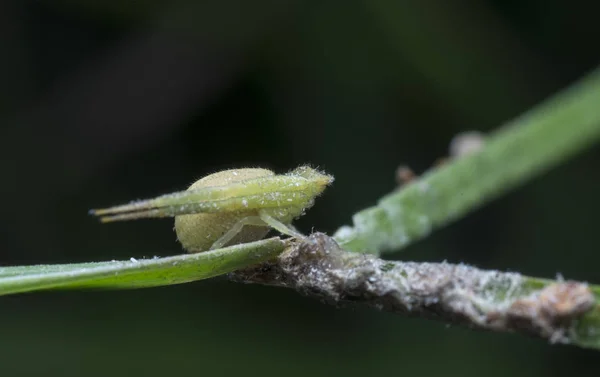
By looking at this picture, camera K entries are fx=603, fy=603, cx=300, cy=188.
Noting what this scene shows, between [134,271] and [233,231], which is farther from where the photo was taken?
[233,231]

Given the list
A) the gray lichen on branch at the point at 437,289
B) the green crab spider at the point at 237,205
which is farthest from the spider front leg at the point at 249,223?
the gray lichen on branch at the point at 437,289

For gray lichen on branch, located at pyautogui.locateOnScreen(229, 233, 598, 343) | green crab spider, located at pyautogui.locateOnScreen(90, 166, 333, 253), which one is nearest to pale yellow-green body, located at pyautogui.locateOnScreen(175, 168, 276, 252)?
green crab spider, located at pyautogui.locateOnScreen(90, 166, 333, 253)

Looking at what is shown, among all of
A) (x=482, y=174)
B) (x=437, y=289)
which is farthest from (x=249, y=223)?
(x=482, y=174)

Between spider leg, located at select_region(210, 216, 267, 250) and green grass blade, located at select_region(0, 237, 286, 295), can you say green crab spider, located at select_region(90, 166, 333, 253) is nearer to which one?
spider leg, located at select_region(210, 216, 267, 250)

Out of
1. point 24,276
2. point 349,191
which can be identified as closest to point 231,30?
point 349,191

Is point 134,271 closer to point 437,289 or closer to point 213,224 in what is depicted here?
point 213,224
